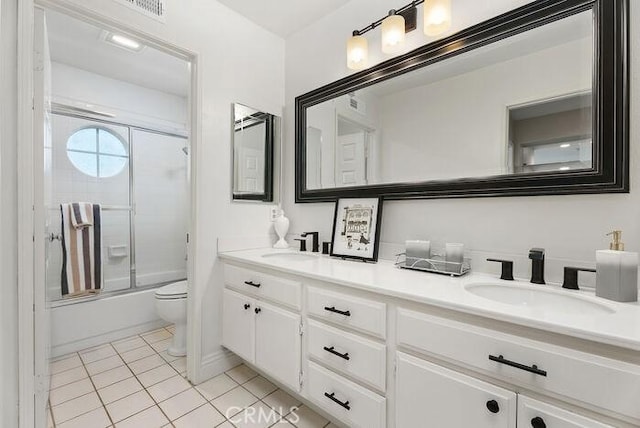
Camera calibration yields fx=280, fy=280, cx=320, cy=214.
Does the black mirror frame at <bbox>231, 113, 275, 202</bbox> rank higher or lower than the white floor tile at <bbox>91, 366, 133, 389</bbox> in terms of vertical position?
higher

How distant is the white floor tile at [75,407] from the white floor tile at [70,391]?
0.15 feet

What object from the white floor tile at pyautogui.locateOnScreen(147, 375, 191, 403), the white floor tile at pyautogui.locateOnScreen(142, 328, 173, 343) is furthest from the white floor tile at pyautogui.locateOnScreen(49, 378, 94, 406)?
the white floor tile at pyautogui.locateOnScreen(142, 328, 173, 343)

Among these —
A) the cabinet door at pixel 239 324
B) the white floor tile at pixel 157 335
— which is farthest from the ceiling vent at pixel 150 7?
the white floor tile at pixel 157 335

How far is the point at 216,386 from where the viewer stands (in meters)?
1.80

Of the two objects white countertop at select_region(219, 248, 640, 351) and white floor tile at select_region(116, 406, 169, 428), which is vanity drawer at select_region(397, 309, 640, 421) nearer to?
white countertop at select_region(219, 248, 640, 351)

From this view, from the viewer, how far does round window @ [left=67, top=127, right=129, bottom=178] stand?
8.76 feet

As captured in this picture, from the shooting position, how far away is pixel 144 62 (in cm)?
254

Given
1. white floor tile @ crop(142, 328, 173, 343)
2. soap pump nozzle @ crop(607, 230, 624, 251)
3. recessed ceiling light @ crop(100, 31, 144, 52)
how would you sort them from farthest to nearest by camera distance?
white floor tile @ crop(142, 328, 173, 343) → recessed ceiling light @ crop(100, 31, 144, 52) → soap pump nozzle @ crop(607, 230, 624, 251)

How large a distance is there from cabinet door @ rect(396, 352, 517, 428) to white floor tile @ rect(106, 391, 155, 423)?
1444 mm

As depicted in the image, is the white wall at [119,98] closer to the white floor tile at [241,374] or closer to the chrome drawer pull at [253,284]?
the chrome drawer pull at [253,284]

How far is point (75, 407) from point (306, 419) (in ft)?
4.34

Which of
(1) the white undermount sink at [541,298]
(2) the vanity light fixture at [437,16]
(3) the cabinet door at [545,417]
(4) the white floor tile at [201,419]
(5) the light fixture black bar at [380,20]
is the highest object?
(5) the light fixture black bar at [380,20]

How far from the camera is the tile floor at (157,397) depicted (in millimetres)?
1489

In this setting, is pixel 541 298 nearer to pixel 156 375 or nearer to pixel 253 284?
pixel 253 284
